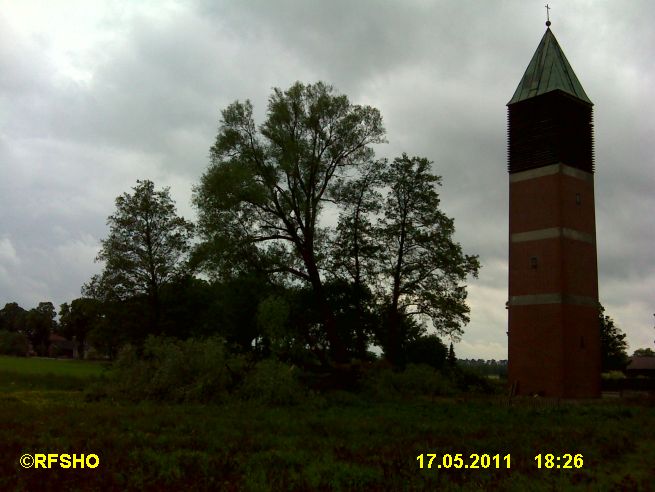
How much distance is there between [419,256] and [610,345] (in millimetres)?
40437

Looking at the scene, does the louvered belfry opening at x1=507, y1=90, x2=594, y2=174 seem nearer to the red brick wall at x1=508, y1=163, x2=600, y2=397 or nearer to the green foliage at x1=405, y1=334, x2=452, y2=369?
the red brick wall at x1=508, y1=163, x2=600, y2=397

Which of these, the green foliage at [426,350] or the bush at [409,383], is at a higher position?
the green foliage at [426,350]

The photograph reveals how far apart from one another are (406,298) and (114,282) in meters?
21.2

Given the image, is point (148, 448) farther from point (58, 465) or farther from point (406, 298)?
point (406, 298)

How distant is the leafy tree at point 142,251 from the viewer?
4412 cm

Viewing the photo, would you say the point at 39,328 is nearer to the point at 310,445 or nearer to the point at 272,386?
the point at 272,386

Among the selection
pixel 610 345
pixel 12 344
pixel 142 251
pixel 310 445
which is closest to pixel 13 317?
pixel 12 344

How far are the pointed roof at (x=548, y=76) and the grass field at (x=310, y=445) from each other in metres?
19.6

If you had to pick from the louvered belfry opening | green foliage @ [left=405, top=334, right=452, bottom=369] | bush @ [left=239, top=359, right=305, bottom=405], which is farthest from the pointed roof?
green foliage @ [left=405, top=334, right=452, bottom=369]

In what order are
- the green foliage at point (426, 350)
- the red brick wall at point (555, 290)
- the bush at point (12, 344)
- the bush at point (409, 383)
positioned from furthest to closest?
the bush at point (12, 344) → the green foliage at point (426, 350) → the red brick wall at point (555, 290) → the bush at point (409, 383)

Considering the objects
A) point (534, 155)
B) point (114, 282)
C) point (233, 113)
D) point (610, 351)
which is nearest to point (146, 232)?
point (114, 282)

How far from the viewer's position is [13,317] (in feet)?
455

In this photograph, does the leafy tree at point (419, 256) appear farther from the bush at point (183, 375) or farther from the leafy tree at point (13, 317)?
the leafy tree at point (13, 317)

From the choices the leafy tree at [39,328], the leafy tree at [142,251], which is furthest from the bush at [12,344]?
the leafy tree at [142,251]
